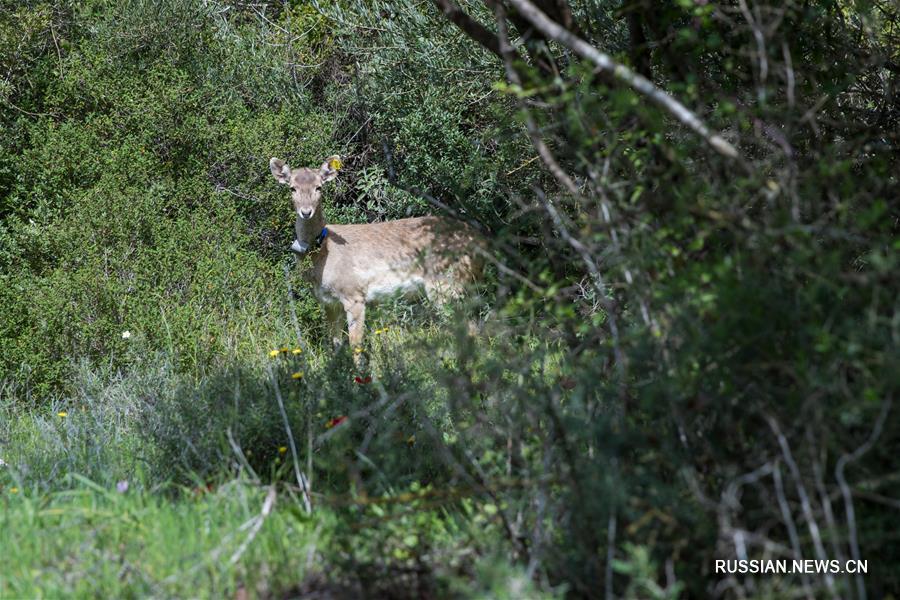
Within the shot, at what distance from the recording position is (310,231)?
10141 mm

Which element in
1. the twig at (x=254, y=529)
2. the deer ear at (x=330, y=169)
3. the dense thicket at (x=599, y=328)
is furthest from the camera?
the deer ear at (x=330, y=169)

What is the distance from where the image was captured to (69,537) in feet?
12.3

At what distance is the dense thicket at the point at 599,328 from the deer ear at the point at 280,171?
0.78 meters

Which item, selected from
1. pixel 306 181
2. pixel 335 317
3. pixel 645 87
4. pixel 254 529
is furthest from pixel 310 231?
pixel 645 87

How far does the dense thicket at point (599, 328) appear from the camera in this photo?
296cm

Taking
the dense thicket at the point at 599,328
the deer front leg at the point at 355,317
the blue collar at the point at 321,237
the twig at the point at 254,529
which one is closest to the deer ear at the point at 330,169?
the blue collar at the point at 321,237

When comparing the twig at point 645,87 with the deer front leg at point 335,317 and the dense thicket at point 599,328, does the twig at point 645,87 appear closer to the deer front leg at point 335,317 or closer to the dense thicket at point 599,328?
the dense thicket at point 599,328

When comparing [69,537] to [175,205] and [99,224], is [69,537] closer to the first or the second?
[99,224]

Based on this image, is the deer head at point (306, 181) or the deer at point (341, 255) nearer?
the deer head at point (306, 181)

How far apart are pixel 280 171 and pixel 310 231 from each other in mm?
627

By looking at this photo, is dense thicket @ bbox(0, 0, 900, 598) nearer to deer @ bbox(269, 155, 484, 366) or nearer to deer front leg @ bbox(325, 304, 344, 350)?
deer front leg @ bbox(325, 304, 344, 350)

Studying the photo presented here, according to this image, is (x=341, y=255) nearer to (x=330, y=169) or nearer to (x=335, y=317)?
(x=335, y=317)

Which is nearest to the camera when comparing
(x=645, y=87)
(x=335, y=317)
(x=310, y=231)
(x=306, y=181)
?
(x=645, y=87)

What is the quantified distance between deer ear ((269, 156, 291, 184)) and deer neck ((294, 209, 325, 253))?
1.29 ft
